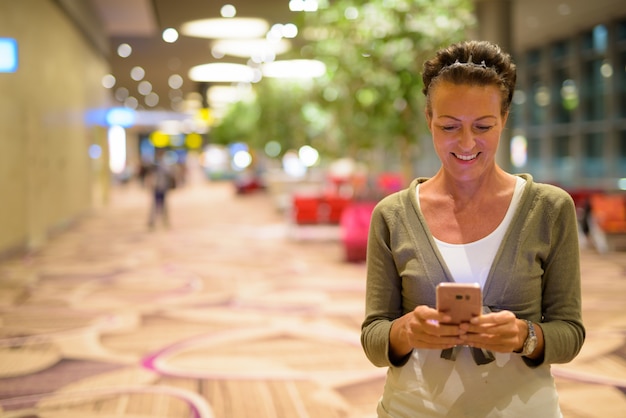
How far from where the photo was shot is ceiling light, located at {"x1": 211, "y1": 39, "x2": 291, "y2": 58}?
23.3 m

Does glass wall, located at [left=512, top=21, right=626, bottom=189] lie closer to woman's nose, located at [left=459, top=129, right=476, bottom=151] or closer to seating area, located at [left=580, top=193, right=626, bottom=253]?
seating area, located at [left=580, top=193, right=626, bottom=253]

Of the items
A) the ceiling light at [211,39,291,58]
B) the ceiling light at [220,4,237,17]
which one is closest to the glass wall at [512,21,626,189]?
the ceiling light at [211,39,291,58]

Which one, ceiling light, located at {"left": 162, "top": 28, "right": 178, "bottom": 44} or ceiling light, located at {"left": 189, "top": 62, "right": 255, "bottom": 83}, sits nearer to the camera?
ceiling light, located at {"left": 162, "top": 28, "right": 178, "bottom": 44}

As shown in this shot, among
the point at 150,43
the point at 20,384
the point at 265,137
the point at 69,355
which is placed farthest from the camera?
the point at 265,137

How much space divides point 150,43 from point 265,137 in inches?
227

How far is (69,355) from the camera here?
6.22 meters

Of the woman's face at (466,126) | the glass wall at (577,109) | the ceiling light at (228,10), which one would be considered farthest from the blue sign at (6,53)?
the glass wall at (577,109)

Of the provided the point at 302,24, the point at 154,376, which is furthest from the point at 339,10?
the point at 154,376

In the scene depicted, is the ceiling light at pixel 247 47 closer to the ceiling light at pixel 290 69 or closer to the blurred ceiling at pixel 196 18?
the ceiling light at pixel 290 69

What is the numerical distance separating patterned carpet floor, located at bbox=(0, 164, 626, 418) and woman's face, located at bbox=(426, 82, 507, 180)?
9.87ft

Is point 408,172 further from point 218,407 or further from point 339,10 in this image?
point 218,407

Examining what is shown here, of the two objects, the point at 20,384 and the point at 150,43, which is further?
the point at 150,43

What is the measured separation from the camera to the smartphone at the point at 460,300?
1.67 meters

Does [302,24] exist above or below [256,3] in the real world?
below
